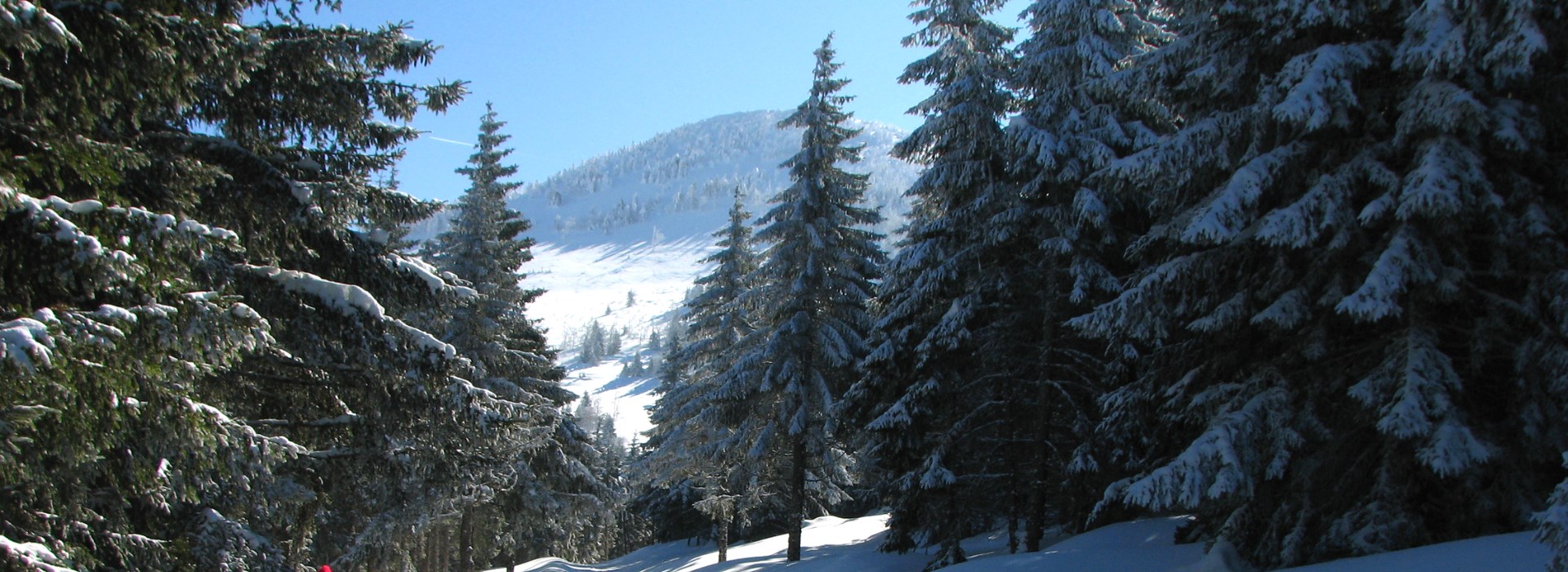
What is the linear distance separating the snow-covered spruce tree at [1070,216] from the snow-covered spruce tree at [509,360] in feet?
37.5

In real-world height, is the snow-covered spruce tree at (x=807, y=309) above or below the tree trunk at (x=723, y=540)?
above

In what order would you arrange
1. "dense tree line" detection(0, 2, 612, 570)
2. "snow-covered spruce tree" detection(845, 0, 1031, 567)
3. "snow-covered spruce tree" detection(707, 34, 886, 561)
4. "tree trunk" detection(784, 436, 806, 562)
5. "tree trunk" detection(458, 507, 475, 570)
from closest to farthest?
"dense tree line" detection(0, 2, 612, 570), "snow-covered spruce tree" detection(845, 0, 1031, 567), "snow-covered spruce tree" detection(707, 34, 886, 561), "tree trunk" detection(784, 436, 806, 562), "tree trunk" detection(458, 507, 475, 570)

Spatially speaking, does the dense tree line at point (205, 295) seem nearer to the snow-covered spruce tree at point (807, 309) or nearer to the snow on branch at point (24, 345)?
the snow on branch at point (24, 345)

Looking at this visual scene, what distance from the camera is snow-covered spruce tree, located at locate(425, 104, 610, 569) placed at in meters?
19.5

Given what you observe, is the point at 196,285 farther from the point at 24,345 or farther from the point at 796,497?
the point at 796,497

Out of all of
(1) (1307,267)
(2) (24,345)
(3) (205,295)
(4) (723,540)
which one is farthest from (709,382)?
(2) (24,345)

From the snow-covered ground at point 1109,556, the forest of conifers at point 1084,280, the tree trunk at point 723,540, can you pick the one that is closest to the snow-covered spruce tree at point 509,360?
the tree trunk at point 723,540

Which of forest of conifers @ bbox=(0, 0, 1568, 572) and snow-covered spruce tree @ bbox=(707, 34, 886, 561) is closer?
forest of conifers @ bbox=(0, 0, 1568, 572)

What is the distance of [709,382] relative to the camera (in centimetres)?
2230

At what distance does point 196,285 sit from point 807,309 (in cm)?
1400

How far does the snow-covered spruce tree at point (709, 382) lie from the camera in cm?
2131

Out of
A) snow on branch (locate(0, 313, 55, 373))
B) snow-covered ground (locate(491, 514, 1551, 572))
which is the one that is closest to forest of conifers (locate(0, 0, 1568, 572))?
snow on branch (locate(0, 313, 55, 373))

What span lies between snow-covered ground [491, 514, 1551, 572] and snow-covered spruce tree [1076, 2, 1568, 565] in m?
0.55

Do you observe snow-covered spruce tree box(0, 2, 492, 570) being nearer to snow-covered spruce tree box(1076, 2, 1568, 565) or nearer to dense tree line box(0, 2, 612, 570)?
dense tree line box(0, 2, 612, 570)
